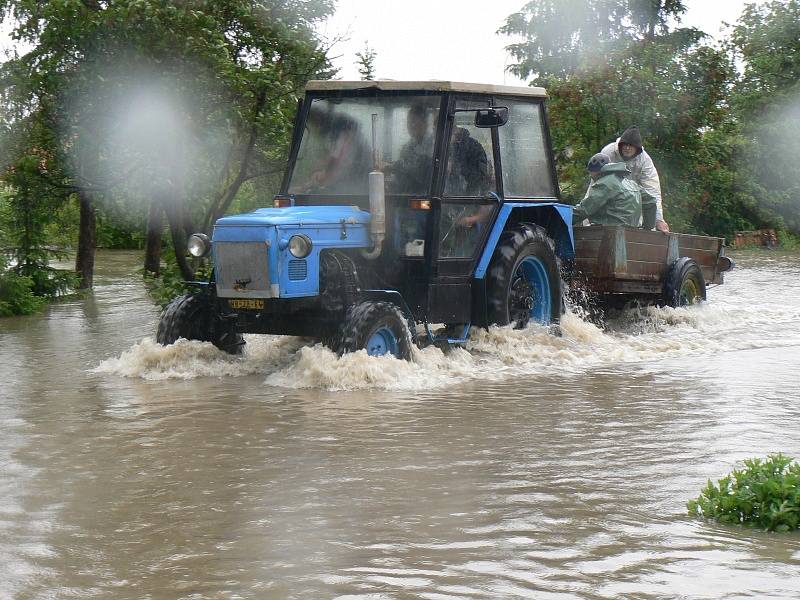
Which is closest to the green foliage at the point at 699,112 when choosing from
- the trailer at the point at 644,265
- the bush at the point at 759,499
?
the trailer at the point at 644,265

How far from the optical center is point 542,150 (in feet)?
38.9

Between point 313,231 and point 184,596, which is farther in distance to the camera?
point 313,231

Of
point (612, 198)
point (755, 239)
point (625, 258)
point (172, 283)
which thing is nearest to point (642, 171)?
point (612, 198)

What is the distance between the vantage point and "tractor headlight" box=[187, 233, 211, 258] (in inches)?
403

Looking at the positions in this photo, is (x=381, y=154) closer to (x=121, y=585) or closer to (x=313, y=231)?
(x=313, y=231)

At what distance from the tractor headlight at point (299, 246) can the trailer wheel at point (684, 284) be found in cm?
523

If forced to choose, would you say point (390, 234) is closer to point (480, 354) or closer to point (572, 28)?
point (480, 354)

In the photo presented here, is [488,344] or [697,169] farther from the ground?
[697,169]

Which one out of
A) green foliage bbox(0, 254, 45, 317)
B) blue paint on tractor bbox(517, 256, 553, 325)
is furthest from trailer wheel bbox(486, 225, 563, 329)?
green foliage bbox(0, 254, 45, 317)

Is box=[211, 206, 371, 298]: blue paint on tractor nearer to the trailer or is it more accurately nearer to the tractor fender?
the tractor fender

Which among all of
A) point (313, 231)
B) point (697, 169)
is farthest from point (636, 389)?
point (697, 169)

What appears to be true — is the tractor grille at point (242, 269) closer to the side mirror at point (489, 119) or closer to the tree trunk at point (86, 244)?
the side mirror at point (489, 119)

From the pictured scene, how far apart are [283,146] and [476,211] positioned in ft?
20.1

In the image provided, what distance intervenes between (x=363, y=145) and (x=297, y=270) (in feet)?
5.39
